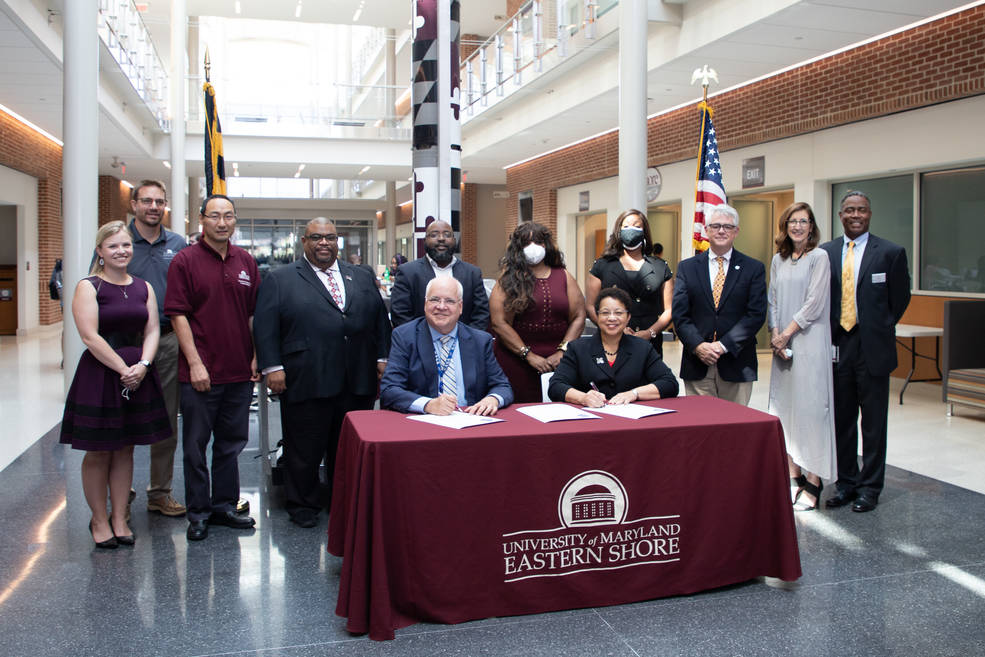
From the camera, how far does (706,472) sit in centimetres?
366

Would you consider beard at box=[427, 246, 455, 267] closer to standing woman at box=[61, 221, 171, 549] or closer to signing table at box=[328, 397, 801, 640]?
signing table at box=[328, 397, 801, 640]

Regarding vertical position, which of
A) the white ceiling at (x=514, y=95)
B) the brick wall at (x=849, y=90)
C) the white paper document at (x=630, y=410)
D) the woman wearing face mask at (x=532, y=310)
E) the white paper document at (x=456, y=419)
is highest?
the white ceiling at (x=514, y=95)

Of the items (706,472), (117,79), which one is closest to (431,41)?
(706,472)

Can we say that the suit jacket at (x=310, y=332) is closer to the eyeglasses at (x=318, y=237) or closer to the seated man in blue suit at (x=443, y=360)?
the eyeglasses at (x=318, y=237)

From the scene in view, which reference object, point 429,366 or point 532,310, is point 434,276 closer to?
point 532,310

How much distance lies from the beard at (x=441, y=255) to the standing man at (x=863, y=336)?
7.71ft

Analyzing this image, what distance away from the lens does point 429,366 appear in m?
4.11

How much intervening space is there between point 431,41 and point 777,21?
4.04 meters

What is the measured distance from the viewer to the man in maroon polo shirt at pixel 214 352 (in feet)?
14.5

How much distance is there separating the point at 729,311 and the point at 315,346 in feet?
8.01

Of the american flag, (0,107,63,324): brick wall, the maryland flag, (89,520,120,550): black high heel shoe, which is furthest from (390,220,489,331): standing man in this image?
(0,107,63,324): brick wall

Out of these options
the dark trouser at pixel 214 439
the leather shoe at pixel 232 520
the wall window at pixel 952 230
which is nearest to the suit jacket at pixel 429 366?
the dark trouser at pixel 214 439

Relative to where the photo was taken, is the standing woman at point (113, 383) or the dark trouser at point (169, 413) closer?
the standing woman at point (113, 383)

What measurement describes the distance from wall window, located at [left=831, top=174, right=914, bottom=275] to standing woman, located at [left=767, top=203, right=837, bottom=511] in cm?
495
